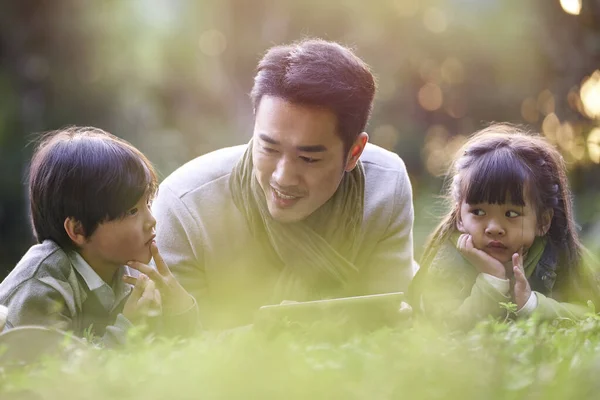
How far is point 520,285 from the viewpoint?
3.40 m

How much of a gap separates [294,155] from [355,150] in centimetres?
36

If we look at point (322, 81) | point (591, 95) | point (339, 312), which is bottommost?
point (339, 312)

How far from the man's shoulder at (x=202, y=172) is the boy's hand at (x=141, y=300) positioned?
69 centimetres

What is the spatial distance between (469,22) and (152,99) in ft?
11.5

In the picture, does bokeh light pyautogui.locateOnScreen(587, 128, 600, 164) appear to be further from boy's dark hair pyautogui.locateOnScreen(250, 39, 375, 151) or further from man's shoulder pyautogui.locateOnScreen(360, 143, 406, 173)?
boy's dark hair pyautogui.locateOnScreen(250, 39, 375, 151)

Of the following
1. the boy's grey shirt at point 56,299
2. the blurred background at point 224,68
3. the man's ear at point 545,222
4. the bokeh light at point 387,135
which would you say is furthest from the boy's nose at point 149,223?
the bokeh light at point 387,135

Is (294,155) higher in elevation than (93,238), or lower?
higher

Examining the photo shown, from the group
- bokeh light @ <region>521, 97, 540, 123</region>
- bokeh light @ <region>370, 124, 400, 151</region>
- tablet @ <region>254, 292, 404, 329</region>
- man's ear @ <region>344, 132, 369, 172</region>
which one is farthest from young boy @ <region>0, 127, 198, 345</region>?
bokeh light @ <region>370, 124, 400, 151</region>

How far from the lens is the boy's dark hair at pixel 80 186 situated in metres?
3.23

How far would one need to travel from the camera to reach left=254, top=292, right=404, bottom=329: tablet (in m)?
3.18

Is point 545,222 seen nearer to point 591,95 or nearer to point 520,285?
point 520,285

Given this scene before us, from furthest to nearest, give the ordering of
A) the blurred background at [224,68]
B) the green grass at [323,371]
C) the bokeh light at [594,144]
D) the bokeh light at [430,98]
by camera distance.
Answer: the bokeh light at [430,98] < the blurred background at [224,68] < the bokeh light at [594,144] < the green grass at [323,371]

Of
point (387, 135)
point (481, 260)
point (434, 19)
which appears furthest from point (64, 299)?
point (434, 19)

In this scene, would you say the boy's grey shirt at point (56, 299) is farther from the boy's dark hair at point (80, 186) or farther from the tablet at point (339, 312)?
the tablet at point (339, 312)
